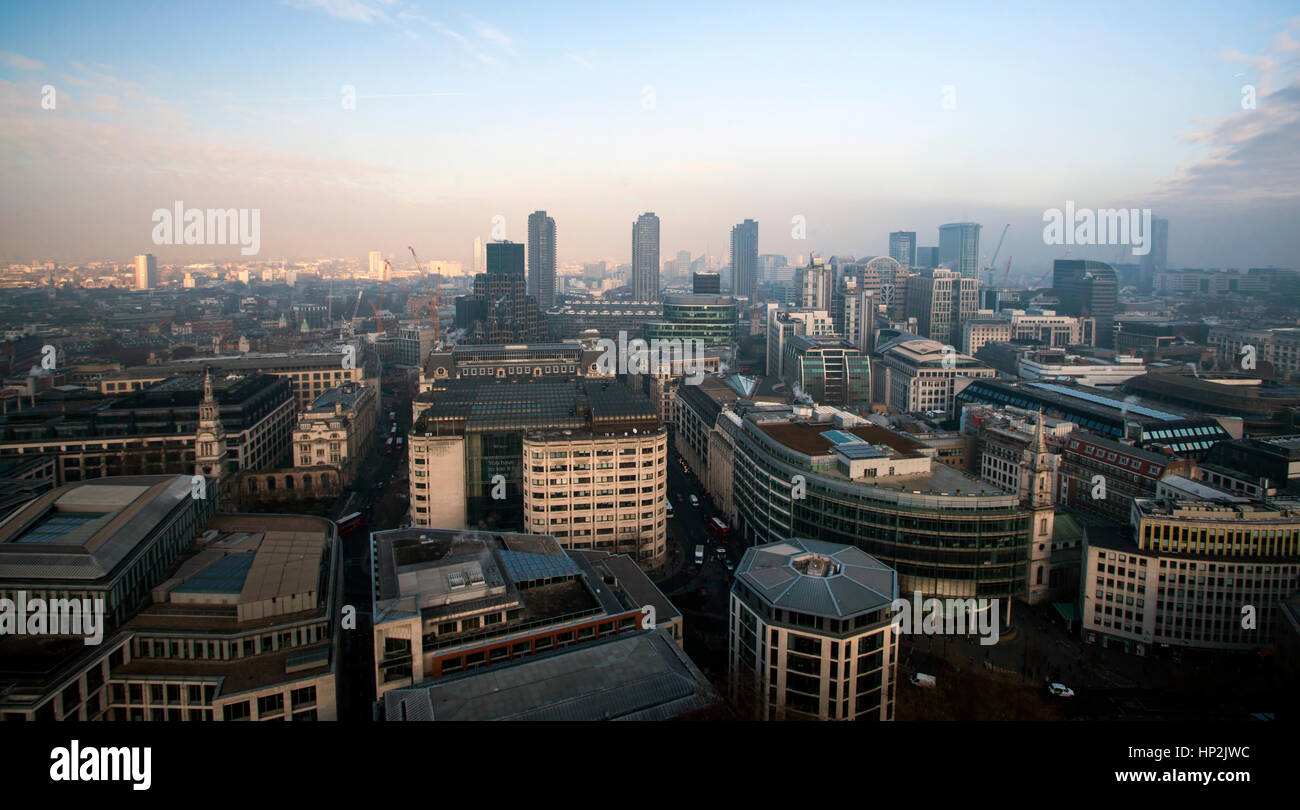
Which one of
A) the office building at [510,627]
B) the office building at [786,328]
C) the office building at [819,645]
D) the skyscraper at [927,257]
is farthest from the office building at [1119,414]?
the skyscraper at [927,257]

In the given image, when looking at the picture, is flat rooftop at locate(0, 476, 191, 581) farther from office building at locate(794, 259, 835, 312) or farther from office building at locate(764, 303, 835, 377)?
office building at locate(794, 259, 835, 312)

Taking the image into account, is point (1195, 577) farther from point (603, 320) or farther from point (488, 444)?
point (603, 320)

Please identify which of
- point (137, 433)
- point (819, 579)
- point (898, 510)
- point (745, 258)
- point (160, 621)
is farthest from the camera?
point (745, 258)

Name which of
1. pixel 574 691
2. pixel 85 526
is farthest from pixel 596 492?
pixel 85 526

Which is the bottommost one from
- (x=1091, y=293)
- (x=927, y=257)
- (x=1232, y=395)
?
(x=1232, y=395)

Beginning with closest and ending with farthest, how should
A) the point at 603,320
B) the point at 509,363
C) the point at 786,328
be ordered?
the point at 509,363, the point at 786,328, the point at 603,320

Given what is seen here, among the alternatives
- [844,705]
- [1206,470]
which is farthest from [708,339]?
[844,705]
